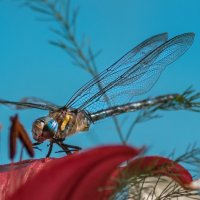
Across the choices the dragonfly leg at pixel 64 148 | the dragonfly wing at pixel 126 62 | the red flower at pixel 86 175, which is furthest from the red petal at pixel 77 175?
the dragonfly wing at pixel 126 62

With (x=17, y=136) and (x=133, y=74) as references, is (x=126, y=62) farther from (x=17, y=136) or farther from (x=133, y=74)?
(x=17, y=136)

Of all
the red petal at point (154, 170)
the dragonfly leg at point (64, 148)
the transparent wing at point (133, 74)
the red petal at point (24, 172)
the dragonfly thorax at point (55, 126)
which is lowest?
the red petal at point (154, 170)

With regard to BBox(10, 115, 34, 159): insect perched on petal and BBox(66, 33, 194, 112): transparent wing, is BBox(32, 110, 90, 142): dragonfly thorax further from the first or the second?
BBox(10, 115, 34, 159): insect perched on petal

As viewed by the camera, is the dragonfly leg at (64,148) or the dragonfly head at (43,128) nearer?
the dragonfly leg at (64,148)

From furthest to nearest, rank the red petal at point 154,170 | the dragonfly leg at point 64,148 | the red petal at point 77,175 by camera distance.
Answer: the dragonfly leg at point 64,148 < the red petal at point 154,170 < the red petal at point 77,175

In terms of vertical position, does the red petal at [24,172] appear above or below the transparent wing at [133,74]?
below

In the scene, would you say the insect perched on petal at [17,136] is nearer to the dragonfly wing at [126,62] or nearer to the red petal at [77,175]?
Answer: the red petal at [77,175]

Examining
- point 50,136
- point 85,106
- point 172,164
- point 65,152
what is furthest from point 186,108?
point 85,106

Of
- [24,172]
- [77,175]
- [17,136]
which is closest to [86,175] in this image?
[77,175]
